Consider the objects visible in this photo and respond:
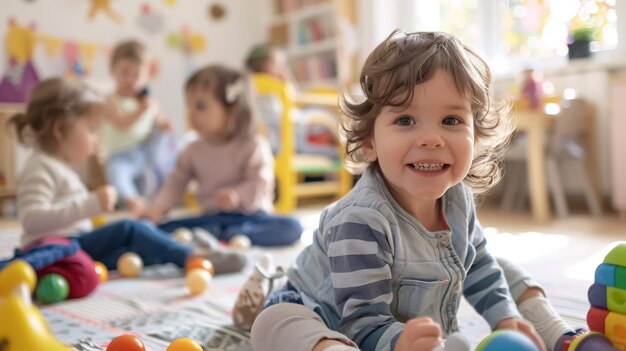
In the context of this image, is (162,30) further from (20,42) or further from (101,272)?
(101,272)

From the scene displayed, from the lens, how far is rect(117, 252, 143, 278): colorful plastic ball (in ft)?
4.69

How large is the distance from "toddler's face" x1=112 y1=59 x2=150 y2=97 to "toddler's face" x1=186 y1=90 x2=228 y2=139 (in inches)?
32.3

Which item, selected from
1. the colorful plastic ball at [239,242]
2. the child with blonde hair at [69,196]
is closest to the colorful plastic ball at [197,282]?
the child with blonde hair at [69,196]

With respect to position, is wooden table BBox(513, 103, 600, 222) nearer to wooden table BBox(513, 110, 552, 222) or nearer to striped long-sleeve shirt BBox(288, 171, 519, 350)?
wooden table BBox(513, 110, 552, 222)

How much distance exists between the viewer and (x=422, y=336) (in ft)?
1.85

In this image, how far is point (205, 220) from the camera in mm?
1959

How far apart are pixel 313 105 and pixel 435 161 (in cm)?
274

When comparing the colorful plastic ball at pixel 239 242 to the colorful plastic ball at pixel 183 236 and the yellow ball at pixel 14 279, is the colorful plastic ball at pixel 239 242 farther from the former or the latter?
the yellow ball at pixel 14 279

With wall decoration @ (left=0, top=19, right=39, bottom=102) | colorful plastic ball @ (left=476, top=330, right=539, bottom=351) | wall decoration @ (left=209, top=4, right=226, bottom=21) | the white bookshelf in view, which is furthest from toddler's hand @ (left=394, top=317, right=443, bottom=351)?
wall decoration @ (left=209, top=4, right=226, bottom=21)

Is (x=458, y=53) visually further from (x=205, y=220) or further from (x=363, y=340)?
(x=205, y=220)

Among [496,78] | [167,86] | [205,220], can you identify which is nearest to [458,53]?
[205,220]

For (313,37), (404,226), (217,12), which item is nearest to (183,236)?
(404,226)

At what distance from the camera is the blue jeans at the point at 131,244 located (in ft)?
4.81

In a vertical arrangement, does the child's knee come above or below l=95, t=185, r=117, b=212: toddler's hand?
below
